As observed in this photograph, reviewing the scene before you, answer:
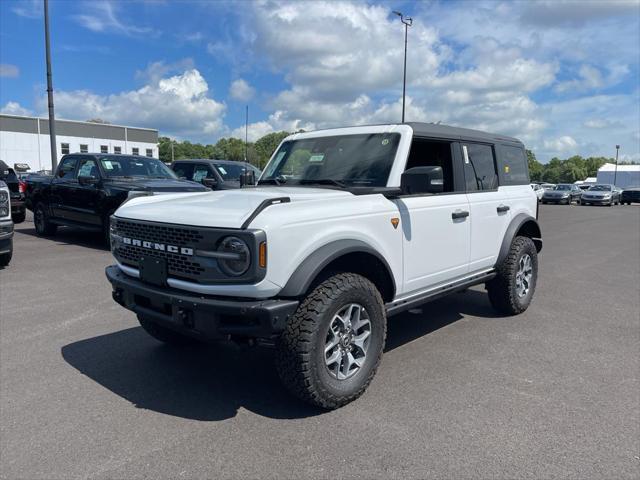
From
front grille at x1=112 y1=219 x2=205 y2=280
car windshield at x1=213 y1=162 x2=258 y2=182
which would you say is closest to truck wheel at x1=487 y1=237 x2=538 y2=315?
front grille at x1=112 y1=219 x2=205 y2=280

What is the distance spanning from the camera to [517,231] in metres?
5.38

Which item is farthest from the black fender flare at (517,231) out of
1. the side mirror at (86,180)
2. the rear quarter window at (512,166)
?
the side mirror at (86,180)

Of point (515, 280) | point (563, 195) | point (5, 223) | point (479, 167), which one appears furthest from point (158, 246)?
point (563, 195)

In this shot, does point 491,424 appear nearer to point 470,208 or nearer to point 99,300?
point 470,208

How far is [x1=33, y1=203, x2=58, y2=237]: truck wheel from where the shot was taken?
11.2m

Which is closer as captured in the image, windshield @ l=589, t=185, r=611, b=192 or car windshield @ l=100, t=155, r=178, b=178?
car windshield @ l=100, t=155, r=178, b=178

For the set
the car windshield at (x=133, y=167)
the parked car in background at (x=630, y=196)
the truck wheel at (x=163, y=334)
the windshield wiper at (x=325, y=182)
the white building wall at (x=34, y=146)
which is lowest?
the truck wheel at (x=163, y=334)

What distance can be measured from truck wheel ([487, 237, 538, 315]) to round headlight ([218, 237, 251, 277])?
3.19 m

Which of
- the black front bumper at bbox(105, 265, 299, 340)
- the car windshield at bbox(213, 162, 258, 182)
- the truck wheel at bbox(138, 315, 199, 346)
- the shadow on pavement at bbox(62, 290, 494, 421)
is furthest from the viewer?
the car windshield at bbox(213, 162, 258, 182)

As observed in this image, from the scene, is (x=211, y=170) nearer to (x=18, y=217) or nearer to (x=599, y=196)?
(x=18, y=217)

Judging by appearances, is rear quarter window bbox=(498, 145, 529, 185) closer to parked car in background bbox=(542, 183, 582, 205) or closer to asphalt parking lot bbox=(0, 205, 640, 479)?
asphalt parking lot bbox=(0, 205, 640, 479)

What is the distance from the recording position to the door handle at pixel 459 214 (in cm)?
432

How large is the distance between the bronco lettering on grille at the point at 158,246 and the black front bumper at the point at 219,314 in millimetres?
253

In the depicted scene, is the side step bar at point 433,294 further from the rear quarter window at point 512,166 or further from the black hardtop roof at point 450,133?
the black hardtop roof at point 450,133
